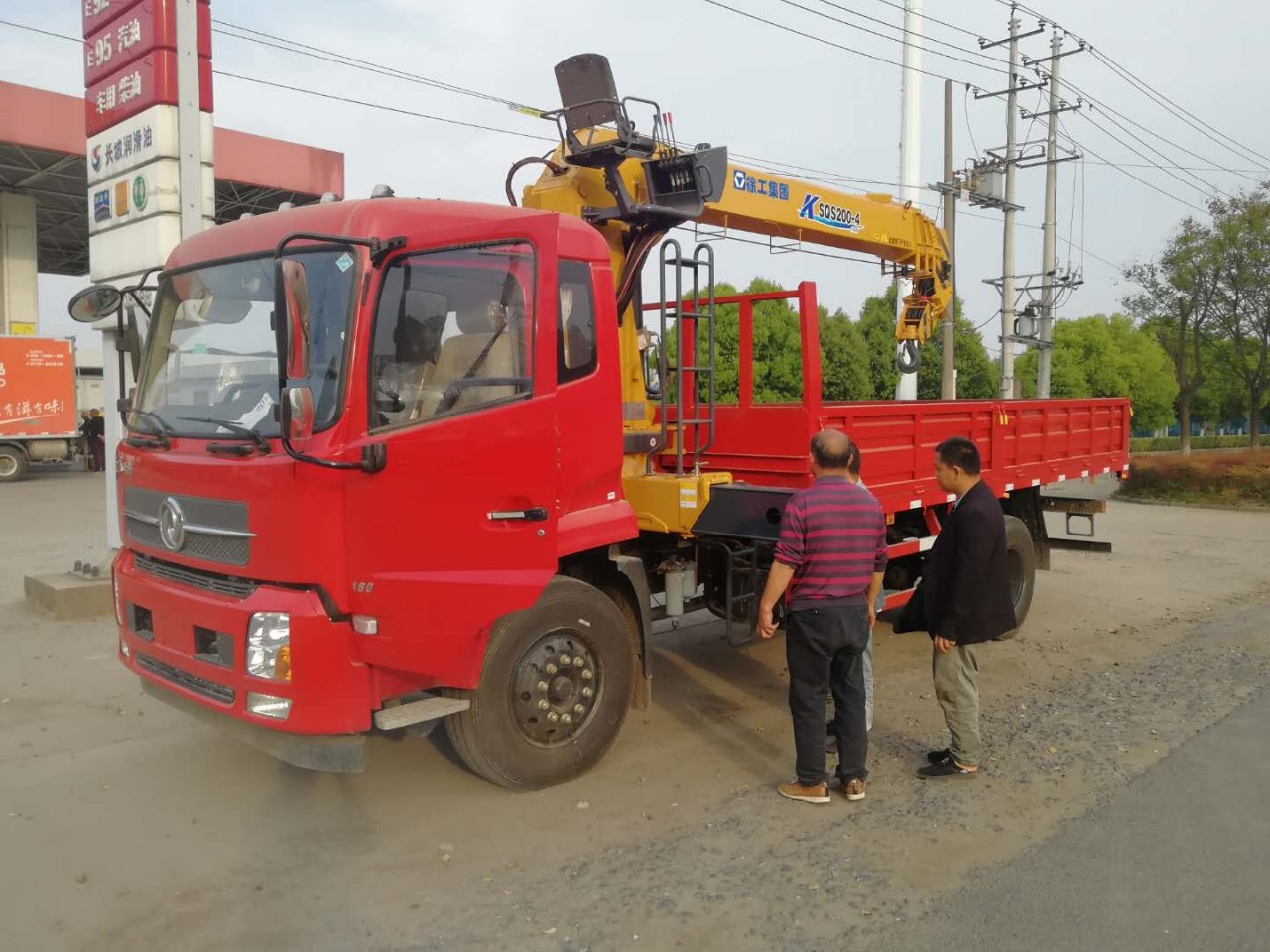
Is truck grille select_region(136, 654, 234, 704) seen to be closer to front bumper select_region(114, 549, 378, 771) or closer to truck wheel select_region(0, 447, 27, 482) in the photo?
front bumper select_region(114, 549, 378, 771)

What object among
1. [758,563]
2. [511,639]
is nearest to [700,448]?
[758,563]

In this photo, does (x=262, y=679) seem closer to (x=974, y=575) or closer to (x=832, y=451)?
(x=832, y=451)

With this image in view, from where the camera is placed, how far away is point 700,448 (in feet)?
18.8

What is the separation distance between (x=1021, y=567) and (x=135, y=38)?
8.93 meters

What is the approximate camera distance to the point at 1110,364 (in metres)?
48.6

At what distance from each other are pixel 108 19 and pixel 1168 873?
10.5 metres

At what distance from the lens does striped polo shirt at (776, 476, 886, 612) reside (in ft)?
13.8

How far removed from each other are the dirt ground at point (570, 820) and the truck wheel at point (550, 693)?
0.61ft

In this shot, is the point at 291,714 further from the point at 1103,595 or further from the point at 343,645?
the point at 1103,595

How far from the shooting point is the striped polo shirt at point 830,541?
420 cm

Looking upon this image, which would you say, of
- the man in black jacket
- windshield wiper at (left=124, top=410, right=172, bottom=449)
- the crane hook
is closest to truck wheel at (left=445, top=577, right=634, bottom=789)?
the man in black jacket

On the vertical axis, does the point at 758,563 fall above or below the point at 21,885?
above

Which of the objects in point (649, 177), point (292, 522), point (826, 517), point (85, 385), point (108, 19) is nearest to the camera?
point (292, 522)

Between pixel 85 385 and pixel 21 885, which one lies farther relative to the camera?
pixel 85 385
